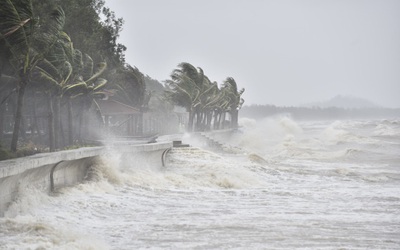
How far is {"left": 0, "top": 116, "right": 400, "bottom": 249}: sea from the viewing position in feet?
40.2

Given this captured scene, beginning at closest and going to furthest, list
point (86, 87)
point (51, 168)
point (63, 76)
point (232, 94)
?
point (51, 168) → point (63, 76) → point (86, 87) → point (232, 94)

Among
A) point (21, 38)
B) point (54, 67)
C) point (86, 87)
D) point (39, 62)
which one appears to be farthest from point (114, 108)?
point (21, 38)

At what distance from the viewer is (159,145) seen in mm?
28266

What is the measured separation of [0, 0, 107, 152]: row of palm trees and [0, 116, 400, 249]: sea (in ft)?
13.1

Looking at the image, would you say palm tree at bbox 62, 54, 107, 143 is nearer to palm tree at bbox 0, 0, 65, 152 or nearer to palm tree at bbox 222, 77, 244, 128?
palm tree at bbox 0, 0, 65, 152

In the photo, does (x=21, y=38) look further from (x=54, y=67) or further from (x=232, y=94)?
(x=232, y=94)

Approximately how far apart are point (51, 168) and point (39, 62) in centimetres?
840

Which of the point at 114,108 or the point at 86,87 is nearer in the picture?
the point at 86,87

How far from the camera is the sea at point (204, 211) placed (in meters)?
12.3

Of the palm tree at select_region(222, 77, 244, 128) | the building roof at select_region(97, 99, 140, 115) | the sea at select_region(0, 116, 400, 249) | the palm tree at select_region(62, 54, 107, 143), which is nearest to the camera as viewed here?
the sea at select_region(0, 116, 400, 249)

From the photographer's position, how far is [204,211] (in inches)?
637

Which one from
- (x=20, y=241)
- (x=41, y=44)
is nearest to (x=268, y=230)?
(x=20, y=241)

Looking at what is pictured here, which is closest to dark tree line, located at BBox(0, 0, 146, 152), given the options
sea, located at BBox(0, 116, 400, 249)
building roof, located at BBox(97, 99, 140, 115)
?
building roof, located at BBox(97, 99, 140, 115)

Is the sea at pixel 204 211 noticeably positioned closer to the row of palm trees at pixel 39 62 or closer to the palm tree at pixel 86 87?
the row of palm trees at pixel 39 62
